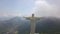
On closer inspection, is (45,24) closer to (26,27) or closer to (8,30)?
(26,27)

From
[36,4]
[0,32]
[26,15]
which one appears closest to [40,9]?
[36,4]

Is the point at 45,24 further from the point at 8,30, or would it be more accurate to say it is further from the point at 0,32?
the point at 0,32

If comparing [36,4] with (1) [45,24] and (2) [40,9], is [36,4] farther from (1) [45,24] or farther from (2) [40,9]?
(1) [45,24]

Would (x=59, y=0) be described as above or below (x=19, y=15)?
above

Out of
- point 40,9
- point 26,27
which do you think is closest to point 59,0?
point 40,9

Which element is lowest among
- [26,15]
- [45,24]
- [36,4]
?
[45,24]

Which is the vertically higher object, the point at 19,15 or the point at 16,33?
the point at 19,15

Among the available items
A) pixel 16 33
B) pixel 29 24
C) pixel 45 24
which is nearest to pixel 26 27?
pixel 29 24
